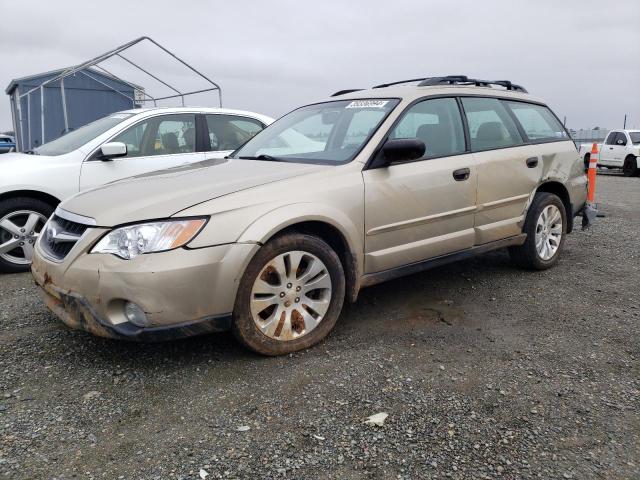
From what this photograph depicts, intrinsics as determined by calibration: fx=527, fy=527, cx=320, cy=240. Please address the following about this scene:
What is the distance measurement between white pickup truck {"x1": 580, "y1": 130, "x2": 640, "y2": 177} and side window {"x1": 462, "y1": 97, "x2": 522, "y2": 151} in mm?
14755

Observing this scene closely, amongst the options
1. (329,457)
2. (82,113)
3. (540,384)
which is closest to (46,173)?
(329,457)

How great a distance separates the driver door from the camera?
5227mm

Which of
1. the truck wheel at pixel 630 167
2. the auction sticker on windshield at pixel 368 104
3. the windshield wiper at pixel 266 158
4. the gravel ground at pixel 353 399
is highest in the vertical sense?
the auction sticker on windshield at pixel 368 104

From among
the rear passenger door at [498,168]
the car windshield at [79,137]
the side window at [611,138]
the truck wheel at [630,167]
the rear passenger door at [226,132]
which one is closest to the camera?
the rear passenger door at [498,168]

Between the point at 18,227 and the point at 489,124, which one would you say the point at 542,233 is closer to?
the point at 489,124

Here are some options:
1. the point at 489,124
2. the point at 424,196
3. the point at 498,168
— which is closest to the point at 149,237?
the point at 424,196

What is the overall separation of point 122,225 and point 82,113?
16.8m

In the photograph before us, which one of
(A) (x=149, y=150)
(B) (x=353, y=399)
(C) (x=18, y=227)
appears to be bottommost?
(B) (x=353, y=399)

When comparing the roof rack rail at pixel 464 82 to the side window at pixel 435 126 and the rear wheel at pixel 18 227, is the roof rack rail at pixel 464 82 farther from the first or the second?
the rear wheel at pixel 18 227

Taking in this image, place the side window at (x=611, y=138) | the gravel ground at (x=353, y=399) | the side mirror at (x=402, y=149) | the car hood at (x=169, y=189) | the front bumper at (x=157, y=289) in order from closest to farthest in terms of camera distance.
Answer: the gravel ground at (x=353, y=399), the front bumper at (x=157, y=289), the car hood at (x=169, y=189), the side mirror at (x=402, y=149), the side window at (x=611, y=138)

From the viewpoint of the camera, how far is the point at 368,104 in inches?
154

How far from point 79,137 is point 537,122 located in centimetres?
461

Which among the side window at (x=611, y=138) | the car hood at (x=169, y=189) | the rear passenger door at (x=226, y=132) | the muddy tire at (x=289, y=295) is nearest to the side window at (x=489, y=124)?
the car hood at (x=169, y=189)

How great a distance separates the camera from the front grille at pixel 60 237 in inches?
116
